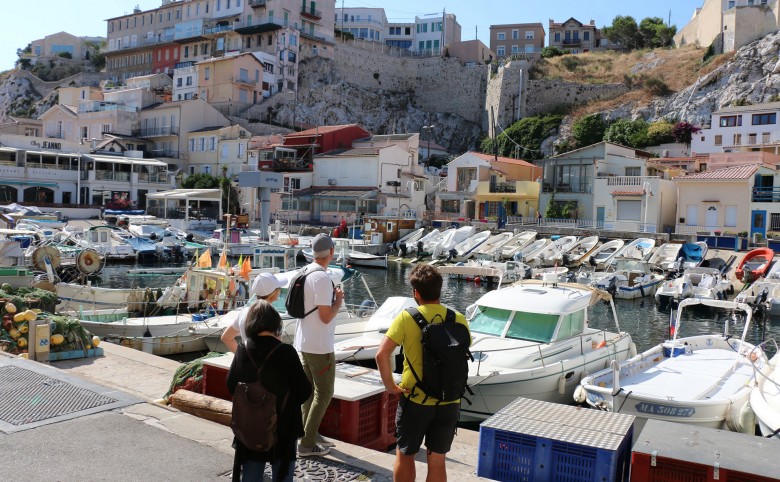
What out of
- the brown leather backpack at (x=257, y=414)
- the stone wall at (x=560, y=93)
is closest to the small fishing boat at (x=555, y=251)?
the brown leather backpack at (x=257, y=414)

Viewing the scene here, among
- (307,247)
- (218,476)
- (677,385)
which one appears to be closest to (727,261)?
(307,247)

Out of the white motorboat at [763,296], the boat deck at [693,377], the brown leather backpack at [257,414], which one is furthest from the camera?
the white motorboat at [763,296]

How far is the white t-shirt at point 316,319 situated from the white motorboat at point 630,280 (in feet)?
82.4

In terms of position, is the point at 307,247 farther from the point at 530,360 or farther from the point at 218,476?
the point at 218,476

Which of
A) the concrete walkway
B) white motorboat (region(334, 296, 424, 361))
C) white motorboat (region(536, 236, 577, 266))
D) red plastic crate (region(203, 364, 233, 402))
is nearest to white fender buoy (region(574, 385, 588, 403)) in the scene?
white motorboat (region(334, 296, 424, 361))

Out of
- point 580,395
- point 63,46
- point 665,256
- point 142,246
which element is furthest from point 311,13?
point 580,395

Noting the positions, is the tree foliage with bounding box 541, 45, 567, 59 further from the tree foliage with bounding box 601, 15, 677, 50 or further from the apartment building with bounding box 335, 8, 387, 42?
the apartment building with bounding box 335, 8, 387, 42

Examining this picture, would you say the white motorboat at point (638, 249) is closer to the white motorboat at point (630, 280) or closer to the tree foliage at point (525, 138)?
the white motorboat at point (630, 280)

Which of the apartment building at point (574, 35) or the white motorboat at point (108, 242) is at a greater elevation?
the apartment building at point (574, 35)

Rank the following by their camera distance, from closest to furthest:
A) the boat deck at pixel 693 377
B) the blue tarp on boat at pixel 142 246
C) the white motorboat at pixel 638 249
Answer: the boat deck at pixel 693 377
the white motorboat at pixel 638 249
the blue tarp on boat at pixel 142 246

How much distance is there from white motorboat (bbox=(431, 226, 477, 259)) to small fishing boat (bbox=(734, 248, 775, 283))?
16.3 m

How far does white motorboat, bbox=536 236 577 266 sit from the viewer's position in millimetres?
37309

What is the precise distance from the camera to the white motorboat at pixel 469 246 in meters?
40.1

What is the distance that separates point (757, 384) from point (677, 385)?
1.25 meters
